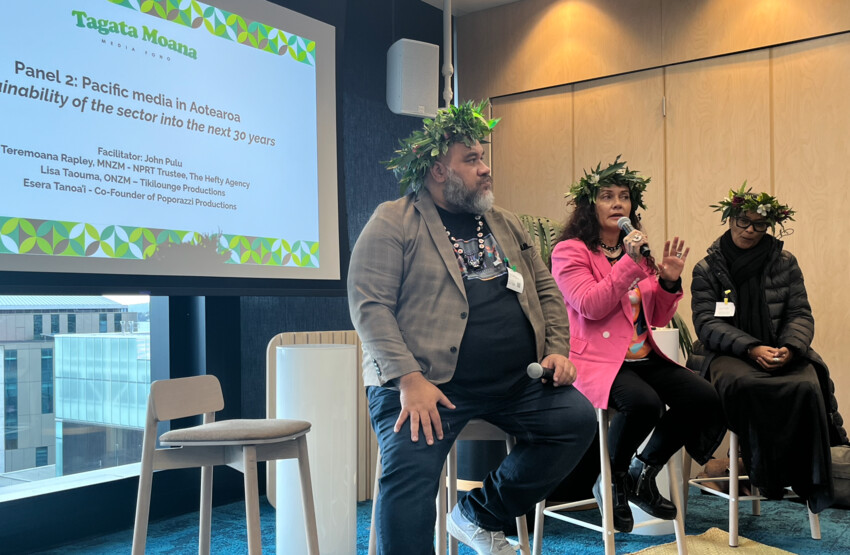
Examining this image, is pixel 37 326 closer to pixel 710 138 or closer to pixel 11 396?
pixel 11 396

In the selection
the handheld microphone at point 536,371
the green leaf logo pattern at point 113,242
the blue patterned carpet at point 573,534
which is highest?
the green leaf logo pattern at point 113,242

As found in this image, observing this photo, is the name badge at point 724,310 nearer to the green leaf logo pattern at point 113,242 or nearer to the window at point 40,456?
the green leaf logo pattern at point 113,242

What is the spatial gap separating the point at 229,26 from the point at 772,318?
272cm

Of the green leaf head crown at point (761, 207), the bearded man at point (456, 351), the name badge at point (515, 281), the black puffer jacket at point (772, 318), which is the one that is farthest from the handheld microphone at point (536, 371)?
the green leaf head crown at point (761, 207)

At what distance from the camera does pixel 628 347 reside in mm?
2598

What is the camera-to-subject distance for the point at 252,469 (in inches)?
82.0

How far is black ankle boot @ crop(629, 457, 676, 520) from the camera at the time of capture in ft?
8.05

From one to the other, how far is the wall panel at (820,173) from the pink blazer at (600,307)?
1.79m

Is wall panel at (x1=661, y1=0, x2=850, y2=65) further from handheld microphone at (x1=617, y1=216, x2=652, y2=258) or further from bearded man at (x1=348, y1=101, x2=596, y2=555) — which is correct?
bearded man at (x1=348, y1=101, x2=596, y2=555)

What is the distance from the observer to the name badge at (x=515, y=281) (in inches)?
86.9

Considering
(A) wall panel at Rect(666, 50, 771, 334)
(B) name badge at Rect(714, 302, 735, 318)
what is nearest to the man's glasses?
(B) name badge at Rect(714, 302, 735, 318)

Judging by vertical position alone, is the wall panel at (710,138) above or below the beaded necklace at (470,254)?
above

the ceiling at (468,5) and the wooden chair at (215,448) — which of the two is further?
the ceiling at (468,5)

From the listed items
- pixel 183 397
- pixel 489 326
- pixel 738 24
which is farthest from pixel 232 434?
pixel 738 24
